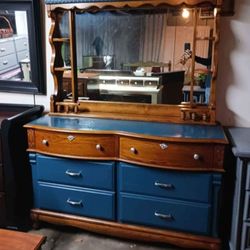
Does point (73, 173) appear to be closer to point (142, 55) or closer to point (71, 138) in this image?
point (71, 138)

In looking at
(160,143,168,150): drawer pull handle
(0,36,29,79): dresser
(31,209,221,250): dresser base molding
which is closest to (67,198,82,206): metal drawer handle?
(31,209,221,250): dresser base molding

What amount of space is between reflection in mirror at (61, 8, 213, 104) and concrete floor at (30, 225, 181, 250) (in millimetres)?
992

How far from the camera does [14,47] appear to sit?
2.54 metres

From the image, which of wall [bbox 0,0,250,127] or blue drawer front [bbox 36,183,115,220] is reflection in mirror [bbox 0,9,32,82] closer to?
blue drawer front [bbox 36,183,115,220]

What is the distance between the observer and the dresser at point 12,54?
2.52 m

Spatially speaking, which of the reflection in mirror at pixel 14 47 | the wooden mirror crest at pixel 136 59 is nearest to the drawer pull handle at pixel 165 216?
the wooden mirror crest at pixel 136 59

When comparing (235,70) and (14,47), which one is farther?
(14,47)

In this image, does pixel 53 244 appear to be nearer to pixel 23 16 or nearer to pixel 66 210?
pixel 66 210

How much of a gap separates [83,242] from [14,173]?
2.21 ft

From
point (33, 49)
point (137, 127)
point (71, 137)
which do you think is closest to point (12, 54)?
point (33, 49)

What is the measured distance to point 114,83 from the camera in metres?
2.36

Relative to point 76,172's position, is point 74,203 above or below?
below

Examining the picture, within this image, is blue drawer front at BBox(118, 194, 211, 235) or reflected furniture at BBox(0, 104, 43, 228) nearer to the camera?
blue drawer front at BBox(118, 194, 211, 235)

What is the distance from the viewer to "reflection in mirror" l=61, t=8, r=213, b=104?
7.06 ft
